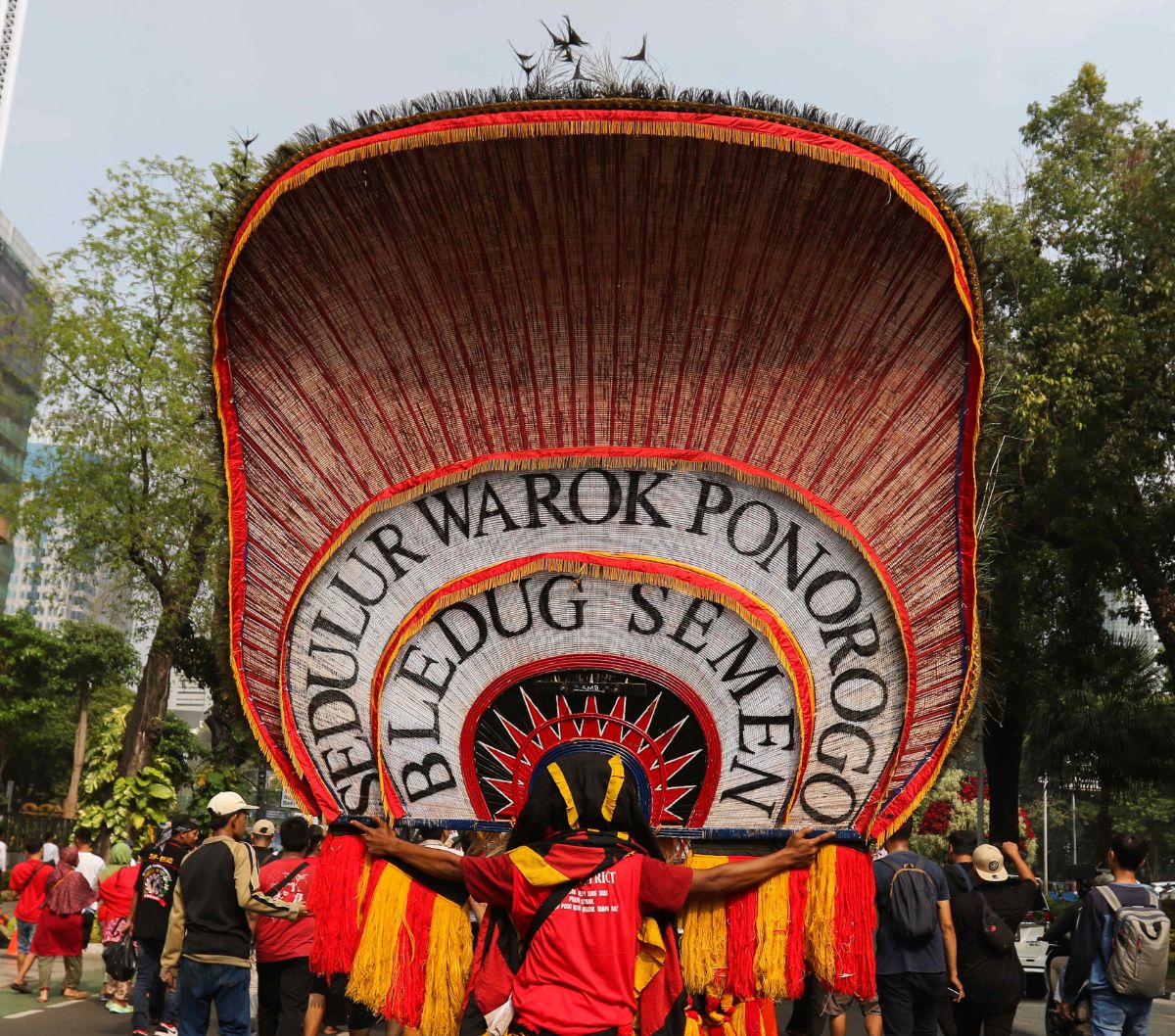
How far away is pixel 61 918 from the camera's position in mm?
12562

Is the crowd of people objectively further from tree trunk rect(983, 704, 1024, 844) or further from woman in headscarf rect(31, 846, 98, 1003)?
tree trunk rect(983, 704, 1024, 844)

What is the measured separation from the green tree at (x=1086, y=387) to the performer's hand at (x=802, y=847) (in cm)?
1522

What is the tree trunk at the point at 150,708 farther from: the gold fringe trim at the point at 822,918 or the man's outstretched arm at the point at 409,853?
the gold fringe trim at the point at 822,918

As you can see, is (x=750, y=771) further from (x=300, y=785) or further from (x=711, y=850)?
(x=300, y=785)

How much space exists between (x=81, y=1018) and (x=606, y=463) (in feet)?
27.5

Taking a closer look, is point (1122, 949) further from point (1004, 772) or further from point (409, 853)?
point (1004, 772)

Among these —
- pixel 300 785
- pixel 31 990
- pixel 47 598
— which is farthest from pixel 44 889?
pixel 47 598

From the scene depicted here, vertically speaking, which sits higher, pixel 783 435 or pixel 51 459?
pixel 51 459

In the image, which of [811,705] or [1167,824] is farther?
[1167,824]

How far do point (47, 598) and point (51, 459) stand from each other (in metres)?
2.40

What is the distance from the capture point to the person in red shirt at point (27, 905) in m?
13.1

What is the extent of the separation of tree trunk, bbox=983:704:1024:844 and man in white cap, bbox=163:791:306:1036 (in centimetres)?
2220

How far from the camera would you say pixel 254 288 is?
5.50m

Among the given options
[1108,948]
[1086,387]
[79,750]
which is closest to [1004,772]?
[1086,387]
